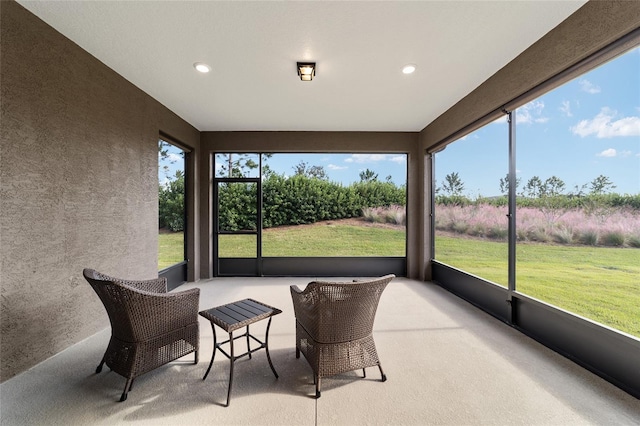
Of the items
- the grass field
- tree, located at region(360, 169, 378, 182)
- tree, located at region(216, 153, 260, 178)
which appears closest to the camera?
the grass field

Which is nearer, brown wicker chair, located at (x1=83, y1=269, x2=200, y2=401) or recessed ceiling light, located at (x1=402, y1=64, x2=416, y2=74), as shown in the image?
brown wicker chair, located at (x1=83, y1=269, x2=200, y2=401)

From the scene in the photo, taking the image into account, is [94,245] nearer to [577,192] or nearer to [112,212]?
[112,212]

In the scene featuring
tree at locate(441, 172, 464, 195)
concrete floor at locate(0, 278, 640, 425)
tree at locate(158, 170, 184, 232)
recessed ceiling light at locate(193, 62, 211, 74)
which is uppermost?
recessed ceiling light at locate(193, 62, 211, 74)

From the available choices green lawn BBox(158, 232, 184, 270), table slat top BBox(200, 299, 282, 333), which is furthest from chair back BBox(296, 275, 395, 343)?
green lawn BBox(158, 232, 184, 270)

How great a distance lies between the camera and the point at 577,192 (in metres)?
2.56

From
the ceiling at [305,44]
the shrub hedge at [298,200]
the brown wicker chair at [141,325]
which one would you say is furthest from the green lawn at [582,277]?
the brown wicker chair at [141,325]

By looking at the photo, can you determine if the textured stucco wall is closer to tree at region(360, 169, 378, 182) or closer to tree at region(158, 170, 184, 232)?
tree at region(158, 170, 184, 232)

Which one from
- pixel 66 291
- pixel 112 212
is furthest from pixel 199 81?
pixel 66 291

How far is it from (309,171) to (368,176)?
1.29 meters

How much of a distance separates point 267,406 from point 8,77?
3.03m

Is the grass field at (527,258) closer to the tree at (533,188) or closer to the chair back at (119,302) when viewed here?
the tree at (533,188)

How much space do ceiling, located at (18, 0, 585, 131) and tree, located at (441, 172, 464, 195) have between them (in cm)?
153

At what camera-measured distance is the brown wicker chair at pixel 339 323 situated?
5.61ft

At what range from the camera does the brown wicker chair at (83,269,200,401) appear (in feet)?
5.57
